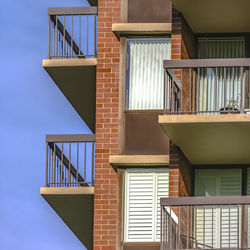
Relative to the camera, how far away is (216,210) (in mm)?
34969

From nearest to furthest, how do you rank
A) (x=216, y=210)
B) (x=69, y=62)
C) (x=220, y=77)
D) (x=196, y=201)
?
(x=196, y=201), (x=216, y=210), (x=220, y=77), (x=69, y=62)

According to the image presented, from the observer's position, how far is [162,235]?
1292 inches

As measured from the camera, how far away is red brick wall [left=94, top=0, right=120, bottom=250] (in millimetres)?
35250

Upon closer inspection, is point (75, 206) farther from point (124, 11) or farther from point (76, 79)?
point (124, 11)

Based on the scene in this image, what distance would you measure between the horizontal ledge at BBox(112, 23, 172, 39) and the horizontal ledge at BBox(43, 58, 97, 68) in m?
0.78

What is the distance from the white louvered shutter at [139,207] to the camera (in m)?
35.2

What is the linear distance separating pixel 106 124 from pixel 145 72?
4.40 feet

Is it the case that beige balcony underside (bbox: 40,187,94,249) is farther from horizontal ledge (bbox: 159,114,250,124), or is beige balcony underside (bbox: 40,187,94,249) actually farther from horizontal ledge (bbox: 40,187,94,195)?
horizontal ledge (bbox: 159,114,250,124)

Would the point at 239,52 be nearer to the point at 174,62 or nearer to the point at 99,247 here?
the point at 174,62

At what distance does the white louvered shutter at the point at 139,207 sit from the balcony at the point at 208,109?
1.08 meters

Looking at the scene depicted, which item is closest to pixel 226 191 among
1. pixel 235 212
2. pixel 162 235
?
pixel 235 212

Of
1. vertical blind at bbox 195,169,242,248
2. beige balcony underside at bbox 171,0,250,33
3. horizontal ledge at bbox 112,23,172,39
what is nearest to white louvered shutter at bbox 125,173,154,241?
vertical blind at bbox 195,169,242,248

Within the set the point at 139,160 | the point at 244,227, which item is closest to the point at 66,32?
the point at 139,160

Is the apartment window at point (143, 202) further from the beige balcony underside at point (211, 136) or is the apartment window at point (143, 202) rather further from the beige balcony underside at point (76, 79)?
the beige balcony underside at point (76, 79)
